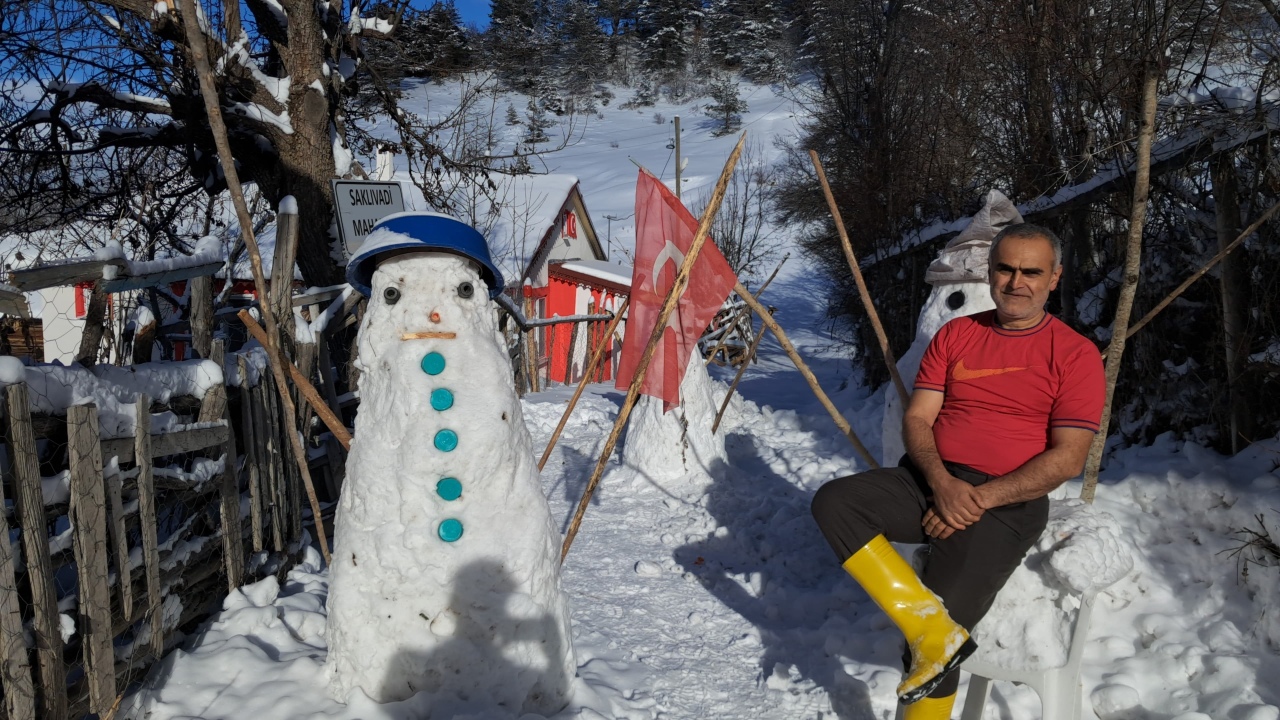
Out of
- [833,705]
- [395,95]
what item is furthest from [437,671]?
[395,95]

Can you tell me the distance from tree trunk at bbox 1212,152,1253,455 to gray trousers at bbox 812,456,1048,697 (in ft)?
6.53

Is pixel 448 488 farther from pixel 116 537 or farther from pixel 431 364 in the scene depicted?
pixel 116 537

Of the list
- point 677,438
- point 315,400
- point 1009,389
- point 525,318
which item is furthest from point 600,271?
point 1009,389

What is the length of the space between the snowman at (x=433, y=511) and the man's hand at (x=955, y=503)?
52.9 inches

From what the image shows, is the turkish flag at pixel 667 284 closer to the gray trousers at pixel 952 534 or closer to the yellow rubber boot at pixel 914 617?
the gray trousers at pixel 952 534

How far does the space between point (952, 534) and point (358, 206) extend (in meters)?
3.57

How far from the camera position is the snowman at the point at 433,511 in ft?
8.54

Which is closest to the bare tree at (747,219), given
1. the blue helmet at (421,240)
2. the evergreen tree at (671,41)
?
the blue helmet at (421,240)

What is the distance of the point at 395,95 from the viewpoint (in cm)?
736

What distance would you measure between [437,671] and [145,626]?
1.13 meters

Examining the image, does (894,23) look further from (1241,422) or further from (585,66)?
(585,66)

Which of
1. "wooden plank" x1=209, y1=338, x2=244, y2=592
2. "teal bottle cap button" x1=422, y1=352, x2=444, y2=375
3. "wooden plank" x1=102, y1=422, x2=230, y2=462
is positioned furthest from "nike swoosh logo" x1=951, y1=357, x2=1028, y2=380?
"wooden plank" x1=209, y1=338, x2=244, y2=592

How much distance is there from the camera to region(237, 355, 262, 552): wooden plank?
3758 millimetres

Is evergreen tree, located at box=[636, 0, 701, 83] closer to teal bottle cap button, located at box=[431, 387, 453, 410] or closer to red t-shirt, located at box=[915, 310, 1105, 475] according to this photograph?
red t-shirt, located at box=[915, 310, 1105, 475]
